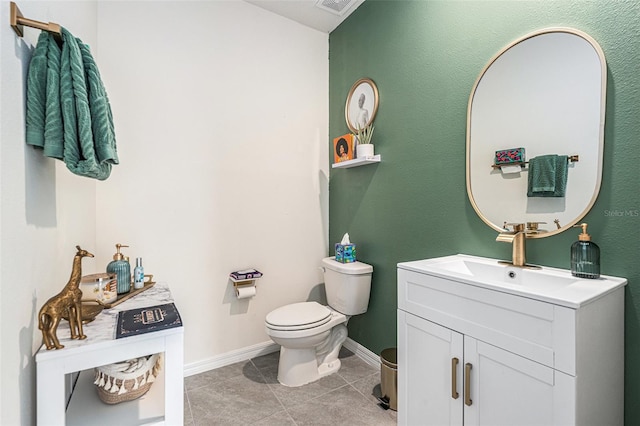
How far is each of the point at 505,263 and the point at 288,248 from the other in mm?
1603

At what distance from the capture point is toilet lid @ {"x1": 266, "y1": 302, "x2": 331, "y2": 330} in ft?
6.25

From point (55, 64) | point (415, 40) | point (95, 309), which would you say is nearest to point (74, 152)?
point (55, 64)

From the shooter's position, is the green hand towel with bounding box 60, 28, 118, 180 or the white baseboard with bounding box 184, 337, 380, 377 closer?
the green hand towel with bounding box 60, 28, 118, 180

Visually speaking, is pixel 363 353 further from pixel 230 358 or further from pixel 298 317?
pixel 230 358

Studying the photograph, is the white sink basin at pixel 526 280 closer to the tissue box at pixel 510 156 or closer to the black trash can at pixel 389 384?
the tissue box at pixel 510 156

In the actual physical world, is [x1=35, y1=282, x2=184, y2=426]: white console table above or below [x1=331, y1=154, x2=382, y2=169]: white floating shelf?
below

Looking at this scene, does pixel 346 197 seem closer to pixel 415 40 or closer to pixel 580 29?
pixel 415 40

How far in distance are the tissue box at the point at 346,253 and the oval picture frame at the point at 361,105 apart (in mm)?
925

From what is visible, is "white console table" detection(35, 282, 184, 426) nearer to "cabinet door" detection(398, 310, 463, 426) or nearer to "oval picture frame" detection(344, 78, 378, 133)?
"cabinet door" detection(398, 310, 463, 426)

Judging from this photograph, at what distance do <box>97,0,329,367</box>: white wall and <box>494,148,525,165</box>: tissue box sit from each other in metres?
1.49

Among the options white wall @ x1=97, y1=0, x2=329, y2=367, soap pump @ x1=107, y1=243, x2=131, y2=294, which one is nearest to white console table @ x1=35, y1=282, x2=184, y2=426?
soap pump @ x1=107, y1=243, x2=131, y2=294

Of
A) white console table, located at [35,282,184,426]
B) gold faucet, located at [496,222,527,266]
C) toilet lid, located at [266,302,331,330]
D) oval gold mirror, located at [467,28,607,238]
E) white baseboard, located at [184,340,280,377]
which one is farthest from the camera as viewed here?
white baseboard, located at [184,340,280,377]

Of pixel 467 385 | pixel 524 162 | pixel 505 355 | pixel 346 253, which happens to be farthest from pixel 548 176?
pixel 346 253

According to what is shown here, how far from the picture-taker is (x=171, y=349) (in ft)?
3.57
